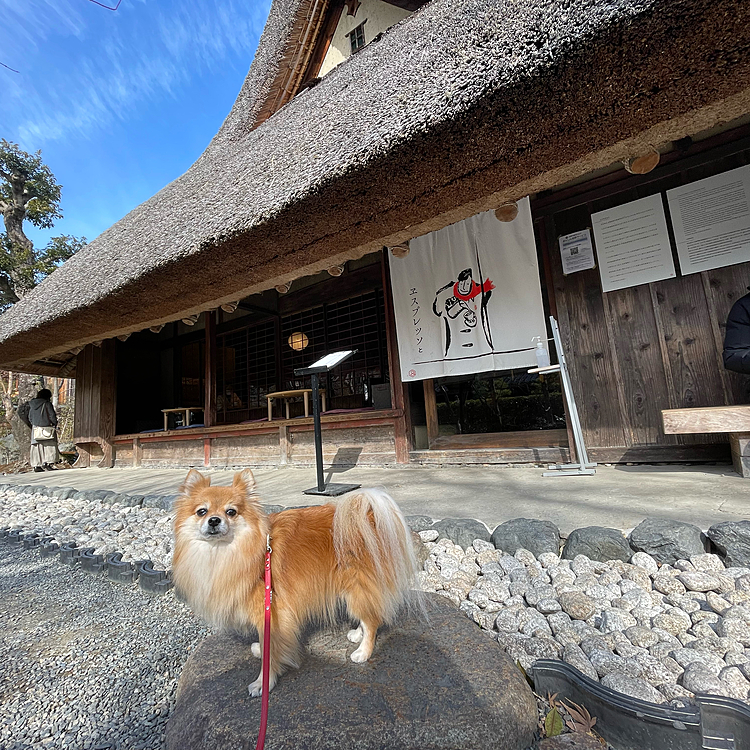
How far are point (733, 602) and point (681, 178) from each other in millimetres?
3581

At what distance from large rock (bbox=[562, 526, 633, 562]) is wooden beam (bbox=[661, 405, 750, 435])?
1421mm

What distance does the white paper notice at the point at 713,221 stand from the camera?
3092mm

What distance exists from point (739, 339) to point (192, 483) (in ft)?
11.6

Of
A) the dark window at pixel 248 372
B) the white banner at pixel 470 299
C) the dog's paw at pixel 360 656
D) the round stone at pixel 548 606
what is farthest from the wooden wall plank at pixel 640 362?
the dark window at pixel 248 372

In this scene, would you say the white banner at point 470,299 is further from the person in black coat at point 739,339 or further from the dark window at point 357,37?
the dark window at point 357,37

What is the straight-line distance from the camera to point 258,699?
106 centimetres

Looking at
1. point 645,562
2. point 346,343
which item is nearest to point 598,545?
point 645,562

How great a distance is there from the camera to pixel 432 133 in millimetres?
2201

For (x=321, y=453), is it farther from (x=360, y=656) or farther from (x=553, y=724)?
(x=553, y=724)

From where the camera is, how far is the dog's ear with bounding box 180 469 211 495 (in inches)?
47.8

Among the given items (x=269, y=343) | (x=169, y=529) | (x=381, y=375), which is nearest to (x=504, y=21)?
(x=169, y=529)

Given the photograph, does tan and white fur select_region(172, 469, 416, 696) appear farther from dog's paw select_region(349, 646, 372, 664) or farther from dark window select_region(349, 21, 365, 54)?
dark window select_region(349, 21, 365, 54)

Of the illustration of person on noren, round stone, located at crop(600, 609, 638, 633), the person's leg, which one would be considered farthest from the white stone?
the person's leg

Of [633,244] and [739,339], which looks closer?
[739,339]
